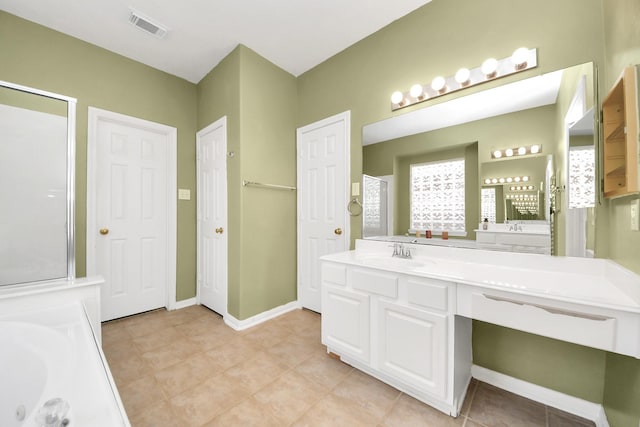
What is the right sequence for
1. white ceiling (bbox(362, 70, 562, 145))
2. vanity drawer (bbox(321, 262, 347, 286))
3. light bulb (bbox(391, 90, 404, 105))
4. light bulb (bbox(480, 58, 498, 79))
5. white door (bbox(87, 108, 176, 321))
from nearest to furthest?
white ceiling (bbox(362, 70, 562, 145))
light bulb (bbox(480, 58, 498, 79))
vanity drawer (bbox(321, 262, 347, 286))
light bulb (bbox(391, 90, 404, 105))
white door (bbox(87, 108, 176, 321))

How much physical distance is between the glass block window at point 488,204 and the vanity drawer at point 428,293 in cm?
65

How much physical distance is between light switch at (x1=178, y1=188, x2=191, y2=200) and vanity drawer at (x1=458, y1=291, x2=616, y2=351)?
9.60ft

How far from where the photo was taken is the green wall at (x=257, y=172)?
2.41 meters

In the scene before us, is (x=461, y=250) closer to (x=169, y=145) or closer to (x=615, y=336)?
(x=615, y=336)

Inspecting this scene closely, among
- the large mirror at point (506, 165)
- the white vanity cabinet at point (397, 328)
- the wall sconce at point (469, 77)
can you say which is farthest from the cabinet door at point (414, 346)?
the wall sconce at point (469, 77)

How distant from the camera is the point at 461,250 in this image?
1.74m

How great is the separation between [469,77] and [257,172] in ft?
6.24

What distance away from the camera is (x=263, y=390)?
5.15 feet

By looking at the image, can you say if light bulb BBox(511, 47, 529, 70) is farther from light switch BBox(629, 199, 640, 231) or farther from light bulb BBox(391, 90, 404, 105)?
light switch BBox(629, 199, 640, 231)

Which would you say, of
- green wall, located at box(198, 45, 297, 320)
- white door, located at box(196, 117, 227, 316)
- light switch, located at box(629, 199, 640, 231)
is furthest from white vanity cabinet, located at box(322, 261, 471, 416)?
white door, located at box(196, 117, 227, 316)

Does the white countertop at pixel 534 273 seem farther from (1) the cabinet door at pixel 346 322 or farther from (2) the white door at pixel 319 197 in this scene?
(2) the white door at pixel 319 197

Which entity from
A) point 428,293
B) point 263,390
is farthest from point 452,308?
point 263,390

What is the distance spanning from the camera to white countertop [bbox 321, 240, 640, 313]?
102 centimetres

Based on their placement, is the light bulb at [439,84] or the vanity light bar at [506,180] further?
the light bulb at [439,84]
